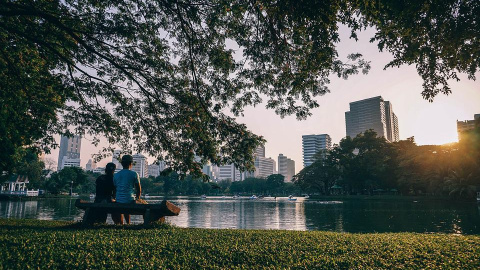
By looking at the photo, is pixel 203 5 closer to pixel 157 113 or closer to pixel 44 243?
pixel 157 113

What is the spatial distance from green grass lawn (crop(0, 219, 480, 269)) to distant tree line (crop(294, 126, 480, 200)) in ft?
132

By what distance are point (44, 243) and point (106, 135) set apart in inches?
248

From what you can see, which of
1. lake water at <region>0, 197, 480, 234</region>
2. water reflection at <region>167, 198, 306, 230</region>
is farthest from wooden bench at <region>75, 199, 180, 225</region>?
water reflection at <region>167, 198, 306, 230</region>

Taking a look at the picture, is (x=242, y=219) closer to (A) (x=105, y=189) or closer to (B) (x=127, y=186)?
(A) (x=105, y=189)

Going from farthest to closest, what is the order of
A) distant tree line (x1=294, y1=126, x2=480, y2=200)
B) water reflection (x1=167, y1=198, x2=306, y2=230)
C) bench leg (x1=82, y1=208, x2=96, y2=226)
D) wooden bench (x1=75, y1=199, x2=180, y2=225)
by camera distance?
1. distant tree line (x1=294, y1=126, x2=480, y2=200)
2. water reflection (x1=167, y1=198, x2=306, y2=230)
3. bench leg (x1=82, y1=208, x2=96, y2=226)
4. wooden bench (x1=75, y1=199, x2=180, y2=225)

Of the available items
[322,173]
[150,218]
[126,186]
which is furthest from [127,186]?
[322,173]

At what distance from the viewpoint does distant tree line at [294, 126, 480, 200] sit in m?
41.9

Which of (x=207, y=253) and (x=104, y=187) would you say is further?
(x=104, y=187)

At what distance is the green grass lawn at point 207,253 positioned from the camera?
13.6 ft

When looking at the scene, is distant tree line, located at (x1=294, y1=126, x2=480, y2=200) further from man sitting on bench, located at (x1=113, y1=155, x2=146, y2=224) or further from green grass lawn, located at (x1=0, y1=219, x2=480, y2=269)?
man sitting on bench, located at (x1=113, y1=155, x2=146, y2=224)

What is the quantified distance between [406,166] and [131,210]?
54.8 metres

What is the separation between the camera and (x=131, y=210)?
23.3 feet

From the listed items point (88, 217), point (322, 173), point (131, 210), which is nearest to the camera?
point (131, 210)

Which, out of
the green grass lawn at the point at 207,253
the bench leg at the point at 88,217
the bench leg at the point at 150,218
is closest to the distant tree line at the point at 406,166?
the green grass lawn at the point at 207,253
